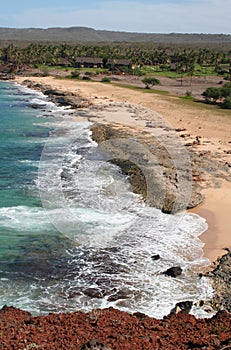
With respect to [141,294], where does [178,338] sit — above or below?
above

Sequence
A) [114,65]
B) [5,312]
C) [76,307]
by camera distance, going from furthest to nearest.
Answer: [114,65] < [76,307] < [5,312]

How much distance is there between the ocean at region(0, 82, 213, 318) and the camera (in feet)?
55.8

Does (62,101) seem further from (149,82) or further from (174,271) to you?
(174,271)

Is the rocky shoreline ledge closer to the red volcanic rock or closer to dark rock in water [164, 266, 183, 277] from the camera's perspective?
the red volcanic rock

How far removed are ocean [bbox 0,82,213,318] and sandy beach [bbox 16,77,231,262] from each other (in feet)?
3.44

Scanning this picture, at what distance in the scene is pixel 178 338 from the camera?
12.8 m

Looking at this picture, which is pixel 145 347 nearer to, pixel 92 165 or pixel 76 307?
pixel 76 307

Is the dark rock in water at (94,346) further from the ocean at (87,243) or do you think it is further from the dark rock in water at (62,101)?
the dark rock in water at (62,101)

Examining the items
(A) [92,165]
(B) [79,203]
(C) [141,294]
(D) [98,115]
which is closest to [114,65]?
(D) [98,115]

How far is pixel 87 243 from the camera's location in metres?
21.5

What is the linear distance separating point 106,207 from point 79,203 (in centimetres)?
166

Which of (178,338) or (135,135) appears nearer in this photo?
(178,338)

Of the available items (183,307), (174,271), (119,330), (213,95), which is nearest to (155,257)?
(174,271)

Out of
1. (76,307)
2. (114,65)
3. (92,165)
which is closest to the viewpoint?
(76,307)
